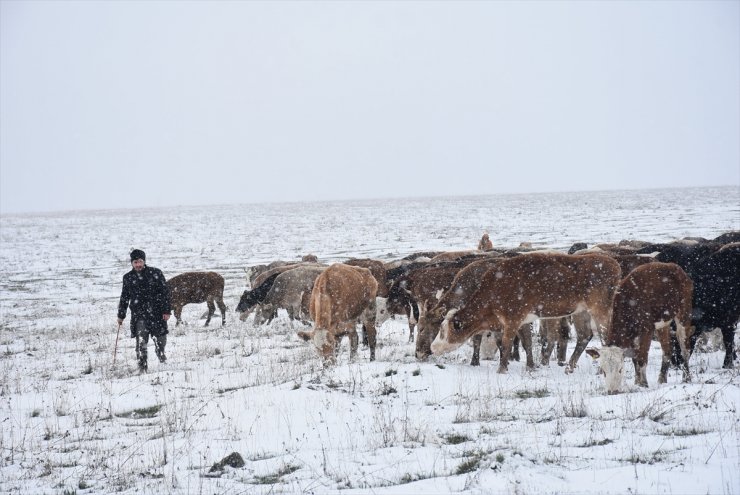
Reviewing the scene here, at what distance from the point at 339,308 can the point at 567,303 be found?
386cm

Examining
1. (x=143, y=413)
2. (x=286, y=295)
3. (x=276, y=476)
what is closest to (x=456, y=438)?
(x=276, y=476)

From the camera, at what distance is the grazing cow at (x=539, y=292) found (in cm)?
934

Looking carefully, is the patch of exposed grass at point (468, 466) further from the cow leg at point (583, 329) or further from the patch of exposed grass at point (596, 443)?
the cow leg at point (583, 329)

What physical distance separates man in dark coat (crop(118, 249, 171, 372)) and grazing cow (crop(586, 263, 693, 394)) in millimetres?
7490

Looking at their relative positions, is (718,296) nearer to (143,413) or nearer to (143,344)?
(143,413)

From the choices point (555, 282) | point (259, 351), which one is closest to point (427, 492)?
point (555, 282)

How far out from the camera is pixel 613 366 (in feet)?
25.1

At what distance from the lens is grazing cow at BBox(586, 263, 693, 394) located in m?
7.79

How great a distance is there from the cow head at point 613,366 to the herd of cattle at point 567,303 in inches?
0.5

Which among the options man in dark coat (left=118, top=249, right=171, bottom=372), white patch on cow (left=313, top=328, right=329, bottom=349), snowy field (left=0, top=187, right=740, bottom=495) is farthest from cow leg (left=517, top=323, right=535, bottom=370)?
man in dark coat (left=118, top=249, right=171, bottom=372)

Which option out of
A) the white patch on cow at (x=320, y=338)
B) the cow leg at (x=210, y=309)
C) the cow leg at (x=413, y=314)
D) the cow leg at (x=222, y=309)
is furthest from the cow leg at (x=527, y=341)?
the cow leg at (x=210, y=309)

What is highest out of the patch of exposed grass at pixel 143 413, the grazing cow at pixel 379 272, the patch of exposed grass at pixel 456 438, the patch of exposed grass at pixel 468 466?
the grazing cow at pixel 379 272

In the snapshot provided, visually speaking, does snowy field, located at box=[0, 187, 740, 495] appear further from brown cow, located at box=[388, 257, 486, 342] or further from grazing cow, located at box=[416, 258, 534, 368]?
brown cow, located at box=[388, 257, 486, 342]

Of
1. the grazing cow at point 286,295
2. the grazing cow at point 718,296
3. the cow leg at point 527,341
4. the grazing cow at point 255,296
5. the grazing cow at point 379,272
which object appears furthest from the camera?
the grazing cow at point 255,296
